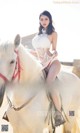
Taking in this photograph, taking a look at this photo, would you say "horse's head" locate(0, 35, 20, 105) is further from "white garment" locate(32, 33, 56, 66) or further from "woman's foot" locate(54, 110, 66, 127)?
"woman's foot" locate(54, 110, 66, 127)

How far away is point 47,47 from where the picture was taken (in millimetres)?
931

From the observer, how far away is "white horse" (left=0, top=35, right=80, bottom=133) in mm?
864

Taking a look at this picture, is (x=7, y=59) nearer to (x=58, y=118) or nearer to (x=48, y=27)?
(x=48, y=27)

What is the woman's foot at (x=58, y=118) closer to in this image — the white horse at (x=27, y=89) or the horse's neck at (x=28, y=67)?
the white horse at (x=27, y=89)

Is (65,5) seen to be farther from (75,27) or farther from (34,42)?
(34,42)

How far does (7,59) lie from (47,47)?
16 centimetres

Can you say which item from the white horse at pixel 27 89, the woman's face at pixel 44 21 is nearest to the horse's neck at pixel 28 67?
the white horse at pixel 27 89

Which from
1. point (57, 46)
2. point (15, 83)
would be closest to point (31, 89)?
point (15, 83)

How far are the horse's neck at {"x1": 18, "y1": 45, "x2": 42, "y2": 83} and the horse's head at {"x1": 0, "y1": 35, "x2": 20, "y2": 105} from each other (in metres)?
0.04

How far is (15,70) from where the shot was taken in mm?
887

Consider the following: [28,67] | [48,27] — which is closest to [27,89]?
[28,67]

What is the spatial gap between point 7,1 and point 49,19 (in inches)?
6.9

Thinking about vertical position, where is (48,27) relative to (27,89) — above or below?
above

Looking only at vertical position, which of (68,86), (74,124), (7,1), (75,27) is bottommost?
(74,124)
